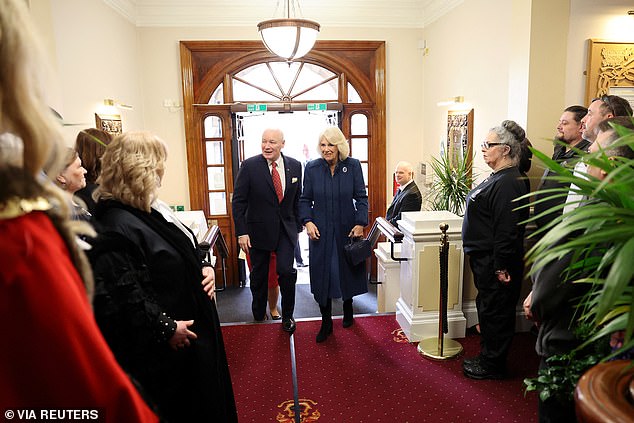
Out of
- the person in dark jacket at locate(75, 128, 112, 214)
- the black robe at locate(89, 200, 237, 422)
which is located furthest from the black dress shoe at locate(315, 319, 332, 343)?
the person in dark jacket at locate(75, 128, 112, 214)

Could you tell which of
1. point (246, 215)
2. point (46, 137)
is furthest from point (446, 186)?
point (46, 137)

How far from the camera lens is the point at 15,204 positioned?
598 millimetres

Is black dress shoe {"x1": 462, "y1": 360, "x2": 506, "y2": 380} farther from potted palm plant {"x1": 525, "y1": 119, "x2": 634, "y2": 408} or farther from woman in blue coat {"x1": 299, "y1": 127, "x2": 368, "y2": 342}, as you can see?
potted palm plant {"x1": 525, "y1": 119, "x2": 634, "y2": 408}

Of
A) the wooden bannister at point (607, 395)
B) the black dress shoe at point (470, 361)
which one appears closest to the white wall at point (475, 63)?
the black dress shoe at point (470, 361)

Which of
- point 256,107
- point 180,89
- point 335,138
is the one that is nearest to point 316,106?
point 256,107

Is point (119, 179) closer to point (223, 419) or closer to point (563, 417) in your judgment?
point (223, 419)

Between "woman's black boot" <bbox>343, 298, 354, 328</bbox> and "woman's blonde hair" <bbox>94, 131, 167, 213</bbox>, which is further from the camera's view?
"woman's black boot" <bbox>343, 298, 354, 328</bbox>

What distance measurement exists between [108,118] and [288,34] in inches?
87.4

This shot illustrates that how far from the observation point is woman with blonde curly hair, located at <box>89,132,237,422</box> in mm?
1444

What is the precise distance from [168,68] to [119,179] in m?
5.30

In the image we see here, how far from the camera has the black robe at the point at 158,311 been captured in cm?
144

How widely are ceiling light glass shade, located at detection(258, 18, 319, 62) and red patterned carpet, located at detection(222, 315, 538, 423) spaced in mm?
2553

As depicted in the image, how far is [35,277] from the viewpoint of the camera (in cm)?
58

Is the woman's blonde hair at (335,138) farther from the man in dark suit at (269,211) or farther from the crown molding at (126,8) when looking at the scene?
the crown molding at (126,8)
